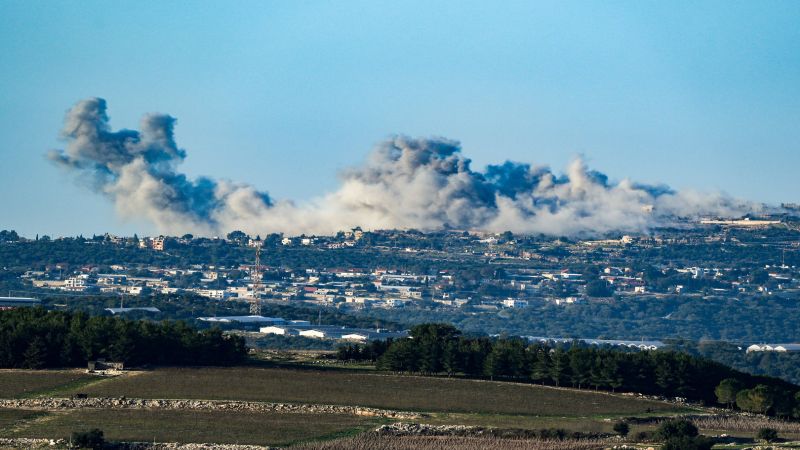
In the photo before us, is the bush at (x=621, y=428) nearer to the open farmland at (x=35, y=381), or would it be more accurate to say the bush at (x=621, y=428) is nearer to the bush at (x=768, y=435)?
the bush at (x=768, y=435)

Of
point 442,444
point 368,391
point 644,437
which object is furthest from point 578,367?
point 442,444

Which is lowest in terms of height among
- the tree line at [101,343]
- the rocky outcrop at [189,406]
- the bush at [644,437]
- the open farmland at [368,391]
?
the bush at [644,437]

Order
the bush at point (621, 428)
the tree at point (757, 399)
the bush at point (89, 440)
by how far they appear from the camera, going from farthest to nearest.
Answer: the tree at point (757, 399) → the bush at point (621, 428) → the bush at point (89, 440)

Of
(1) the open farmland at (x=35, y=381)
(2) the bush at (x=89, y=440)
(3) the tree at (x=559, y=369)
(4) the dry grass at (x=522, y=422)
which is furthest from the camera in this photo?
(3) the tree at (x=559, y=369)

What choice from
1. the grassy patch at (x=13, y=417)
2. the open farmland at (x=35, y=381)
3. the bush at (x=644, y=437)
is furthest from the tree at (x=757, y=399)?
the grassy patch at (x=13, y=417)

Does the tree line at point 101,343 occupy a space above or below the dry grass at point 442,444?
above

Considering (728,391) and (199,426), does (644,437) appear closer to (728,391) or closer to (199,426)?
(199,426)

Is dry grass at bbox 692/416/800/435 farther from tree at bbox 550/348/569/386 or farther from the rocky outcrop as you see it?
the rocky outcrop
